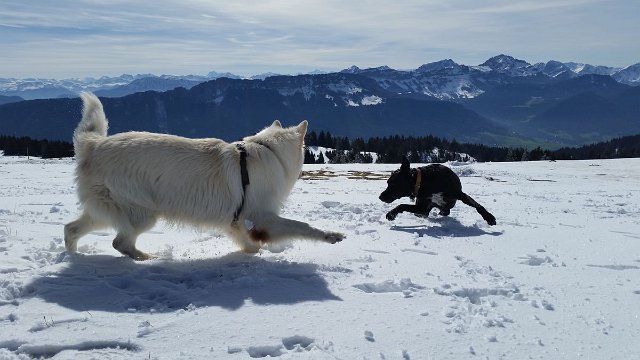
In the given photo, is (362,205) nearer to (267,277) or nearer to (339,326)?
(267,277)

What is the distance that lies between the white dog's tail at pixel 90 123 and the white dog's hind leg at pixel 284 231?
7.52 feet

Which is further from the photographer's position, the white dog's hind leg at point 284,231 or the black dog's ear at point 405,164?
the black dog's ear at point 405,164

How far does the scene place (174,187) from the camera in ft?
18.5

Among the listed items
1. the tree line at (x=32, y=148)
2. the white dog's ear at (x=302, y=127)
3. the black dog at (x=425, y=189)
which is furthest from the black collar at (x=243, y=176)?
the tree line at (x=32, y=148)

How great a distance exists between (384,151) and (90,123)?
105 m

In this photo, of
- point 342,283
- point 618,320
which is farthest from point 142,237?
point 618,320

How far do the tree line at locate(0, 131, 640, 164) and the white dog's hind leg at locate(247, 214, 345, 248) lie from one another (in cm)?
6415

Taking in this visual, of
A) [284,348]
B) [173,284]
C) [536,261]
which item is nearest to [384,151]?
[536,261]

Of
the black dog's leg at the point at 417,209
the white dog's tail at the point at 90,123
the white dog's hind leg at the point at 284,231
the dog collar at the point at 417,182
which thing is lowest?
the black dog's leg at the point at 417,209

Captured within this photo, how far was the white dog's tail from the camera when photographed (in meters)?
5.79

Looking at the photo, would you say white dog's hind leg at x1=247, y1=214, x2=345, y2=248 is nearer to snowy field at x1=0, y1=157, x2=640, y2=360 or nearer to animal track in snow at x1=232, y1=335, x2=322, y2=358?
snowy field at x1=0, y1=157, x2=640, y2=360

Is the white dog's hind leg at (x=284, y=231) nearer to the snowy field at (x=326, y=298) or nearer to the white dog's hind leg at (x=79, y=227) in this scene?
the snowy field at (x=326, y=298)

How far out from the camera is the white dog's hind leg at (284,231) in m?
5.70

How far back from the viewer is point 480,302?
14.1 feet
